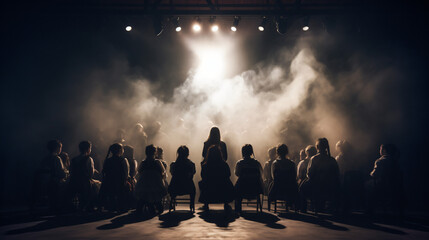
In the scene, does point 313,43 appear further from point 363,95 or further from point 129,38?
point 129,38

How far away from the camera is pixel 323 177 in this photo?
21.1 ft

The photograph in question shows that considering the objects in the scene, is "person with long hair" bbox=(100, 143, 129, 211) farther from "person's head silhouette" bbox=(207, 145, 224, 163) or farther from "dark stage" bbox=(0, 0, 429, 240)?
"person's head silhouette" bbox=(207, 145, 224, 163)

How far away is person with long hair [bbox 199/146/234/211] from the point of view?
6.07 m

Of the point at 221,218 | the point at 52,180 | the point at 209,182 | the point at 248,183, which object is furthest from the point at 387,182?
the point at 52,180

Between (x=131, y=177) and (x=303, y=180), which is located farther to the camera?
(x=131, y=177)

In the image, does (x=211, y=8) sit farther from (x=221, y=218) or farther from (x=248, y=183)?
(x=221, y=218)

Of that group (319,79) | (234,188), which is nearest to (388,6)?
(319,79)

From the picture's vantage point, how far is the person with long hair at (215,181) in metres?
6.07

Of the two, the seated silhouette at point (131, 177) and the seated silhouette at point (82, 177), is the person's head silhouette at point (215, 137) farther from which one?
the seated silhouette at point (82, 177)

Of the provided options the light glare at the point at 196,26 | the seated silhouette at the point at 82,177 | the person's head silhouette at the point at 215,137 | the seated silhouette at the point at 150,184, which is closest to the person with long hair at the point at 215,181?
the person's head silhouette at the point at 215,137

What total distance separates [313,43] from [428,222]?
335 inches

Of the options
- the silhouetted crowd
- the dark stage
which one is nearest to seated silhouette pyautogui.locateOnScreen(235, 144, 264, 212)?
the silhouetted crowd

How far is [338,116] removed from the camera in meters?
11.1

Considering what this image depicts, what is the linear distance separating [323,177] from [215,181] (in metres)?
2.17
